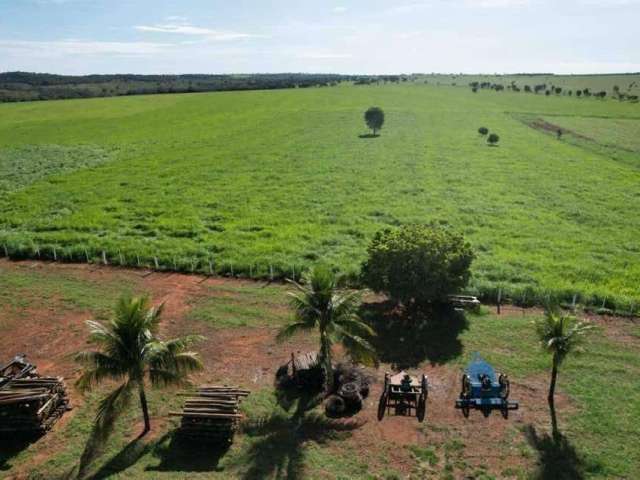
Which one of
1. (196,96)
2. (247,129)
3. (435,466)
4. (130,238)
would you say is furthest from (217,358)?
(196,96)

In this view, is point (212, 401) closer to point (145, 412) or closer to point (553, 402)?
point (145, 412)

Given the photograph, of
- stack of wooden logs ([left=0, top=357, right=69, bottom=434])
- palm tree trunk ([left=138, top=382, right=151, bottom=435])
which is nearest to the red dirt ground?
palm tree trunk ([left=138, top=382, right=151, bottom=435])

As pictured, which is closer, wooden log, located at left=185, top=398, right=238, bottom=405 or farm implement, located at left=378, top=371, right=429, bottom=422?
wooden log, located at left=185, top=398, right=238, bottom=405

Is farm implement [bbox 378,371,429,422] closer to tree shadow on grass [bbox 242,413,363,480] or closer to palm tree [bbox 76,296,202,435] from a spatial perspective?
tree shadow on grass [bbox 242,413,363,480]

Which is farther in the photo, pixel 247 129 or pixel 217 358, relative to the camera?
pixel 247 129

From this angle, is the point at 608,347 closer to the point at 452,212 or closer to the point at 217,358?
the point at 217,358

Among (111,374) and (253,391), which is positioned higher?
(111,374)

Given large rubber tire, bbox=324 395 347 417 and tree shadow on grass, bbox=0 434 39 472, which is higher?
large rubber tire, bbox=324 395 347 417
